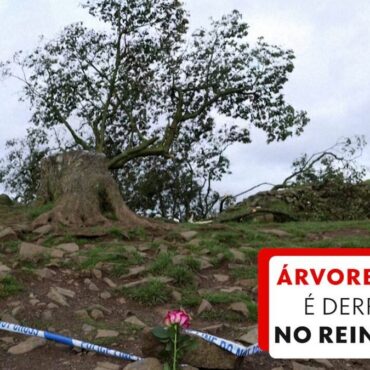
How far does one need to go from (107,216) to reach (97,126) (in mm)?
10624

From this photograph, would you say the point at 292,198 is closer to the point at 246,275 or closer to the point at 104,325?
the point at 246,275

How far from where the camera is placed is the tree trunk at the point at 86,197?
10516 mm

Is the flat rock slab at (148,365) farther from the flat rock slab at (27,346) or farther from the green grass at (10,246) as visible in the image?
the green grass at (10,246)

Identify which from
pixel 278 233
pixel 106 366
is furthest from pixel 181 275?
pixel 278 233

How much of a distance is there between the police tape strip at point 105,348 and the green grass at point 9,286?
0.77m

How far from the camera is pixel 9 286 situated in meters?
6.47

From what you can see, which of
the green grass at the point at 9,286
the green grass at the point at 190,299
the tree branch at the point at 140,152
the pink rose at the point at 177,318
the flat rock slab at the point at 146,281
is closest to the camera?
the pink rose at the point at 177,318

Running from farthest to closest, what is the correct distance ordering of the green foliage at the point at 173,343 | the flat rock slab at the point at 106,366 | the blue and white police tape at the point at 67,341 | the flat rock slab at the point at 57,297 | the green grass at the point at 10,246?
1. the green grass at the point at 10,246
2. the flat rock slab at the point at 57,297
3. the blue and white police tape at the point at 67,341
4. the flat rock slab at the point at 106,366
5. the green foliage at the point at 173,343

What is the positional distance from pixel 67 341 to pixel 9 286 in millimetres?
1526

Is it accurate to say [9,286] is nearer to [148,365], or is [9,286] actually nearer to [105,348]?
[105,348]

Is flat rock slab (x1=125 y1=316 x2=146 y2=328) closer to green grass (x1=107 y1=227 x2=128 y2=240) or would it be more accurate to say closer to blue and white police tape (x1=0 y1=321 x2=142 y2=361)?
blue and white police tape (x1=0 y1=321 x2=142 y2=361)

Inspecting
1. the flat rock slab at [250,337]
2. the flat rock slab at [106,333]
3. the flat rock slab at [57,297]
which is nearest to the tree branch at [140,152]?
the flat rock slab at [57,297]

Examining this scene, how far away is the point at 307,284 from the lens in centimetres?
343

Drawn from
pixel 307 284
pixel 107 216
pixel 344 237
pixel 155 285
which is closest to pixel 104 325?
pixel 155 285
